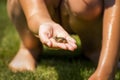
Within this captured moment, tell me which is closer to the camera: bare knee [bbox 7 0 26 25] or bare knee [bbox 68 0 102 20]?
bare knee [bbox 68 0 102 20]

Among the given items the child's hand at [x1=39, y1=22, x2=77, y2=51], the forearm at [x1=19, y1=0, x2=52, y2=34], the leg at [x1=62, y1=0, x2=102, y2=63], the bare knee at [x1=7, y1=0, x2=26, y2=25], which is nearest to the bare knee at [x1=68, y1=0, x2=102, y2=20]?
the leg at [x1=62, y1=0, x2=102, y2=63]

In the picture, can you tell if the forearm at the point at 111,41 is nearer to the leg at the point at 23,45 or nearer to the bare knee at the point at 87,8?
the bare knee at the point at 87,8

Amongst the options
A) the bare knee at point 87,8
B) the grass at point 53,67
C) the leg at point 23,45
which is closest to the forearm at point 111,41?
the bare knee at point 87,8

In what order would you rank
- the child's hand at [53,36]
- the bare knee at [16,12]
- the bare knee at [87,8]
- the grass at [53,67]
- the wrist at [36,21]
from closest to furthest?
the child's hand at [53,36], the wrist at [36,21], the bare knee at [87,8], the grass at [53,67], the bare knee at [16,12]

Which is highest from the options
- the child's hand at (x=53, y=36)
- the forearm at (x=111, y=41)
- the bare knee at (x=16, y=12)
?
the child's hand at (x=53, y=36)

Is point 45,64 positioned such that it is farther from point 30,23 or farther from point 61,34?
point 61,34

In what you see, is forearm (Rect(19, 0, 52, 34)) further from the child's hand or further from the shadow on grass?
the shadow on grass

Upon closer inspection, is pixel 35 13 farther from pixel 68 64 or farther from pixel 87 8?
pixel 68 64
